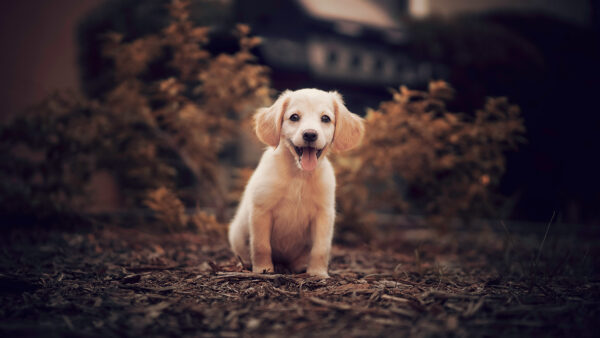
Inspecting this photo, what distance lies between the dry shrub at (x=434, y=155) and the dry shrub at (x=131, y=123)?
1571 millimetres

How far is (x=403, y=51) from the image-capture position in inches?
400

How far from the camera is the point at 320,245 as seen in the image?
3162 mm

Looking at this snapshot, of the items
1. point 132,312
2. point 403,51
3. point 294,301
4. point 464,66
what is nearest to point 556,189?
point 464,66

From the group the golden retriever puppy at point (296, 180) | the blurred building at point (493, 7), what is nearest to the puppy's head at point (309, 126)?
the golden retriever puppy at point (296, 180)

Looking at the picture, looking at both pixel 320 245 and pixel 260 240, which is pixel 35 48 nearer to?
pixel 260 240

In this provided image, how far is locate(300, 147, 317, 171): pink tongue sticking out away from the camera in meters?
2.95

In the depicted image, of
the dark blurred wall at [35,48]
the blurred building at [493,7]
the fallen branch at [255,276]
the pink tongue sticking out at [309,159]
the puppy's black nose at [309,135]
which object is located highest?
the blurred building at [493,7]

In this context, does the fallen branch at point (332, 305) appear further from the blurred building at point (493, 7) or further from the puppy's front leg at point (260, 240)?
the blurred building at point (493, 7)

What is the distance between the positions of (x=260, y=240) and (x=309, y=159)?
76 cm

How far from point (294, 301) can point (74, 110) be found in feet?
14.2

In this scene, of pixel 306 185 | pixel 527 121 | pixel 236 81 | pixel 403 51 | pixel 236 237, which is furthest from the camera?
pixel 403 51

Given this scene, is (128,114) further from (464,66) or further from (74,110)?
(464,66)

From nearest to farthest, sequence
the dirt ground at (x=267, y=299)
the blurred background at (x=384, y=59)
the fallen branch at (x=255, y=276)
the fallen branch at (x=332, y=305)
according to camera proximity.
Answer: the dirt ground at (x=267, y=299) < the fallen branch at (x=332, y=305) < the fallen branch at (x=255, y=276) < the blurred background at (x=384, y=59)

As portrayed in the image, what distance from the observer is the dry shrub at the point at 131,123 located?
5031 millimetres
